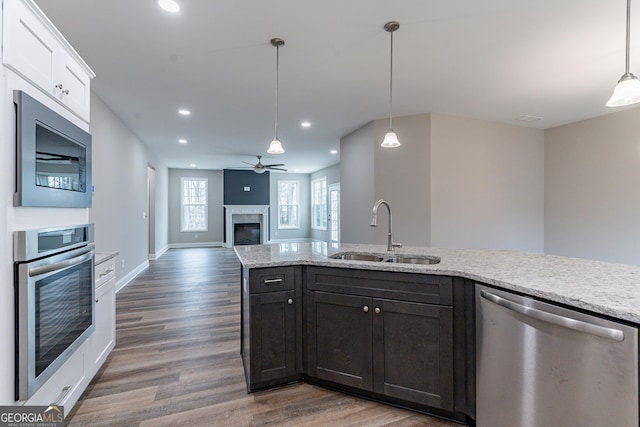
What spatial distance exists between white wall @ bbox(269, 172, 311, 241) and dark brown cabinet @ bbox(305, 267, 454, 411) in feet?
30.3

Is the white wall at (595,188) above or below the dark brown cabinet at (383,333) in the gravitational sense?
above

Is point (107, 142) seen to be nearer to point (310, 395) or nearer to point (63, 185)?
point (63, 185)

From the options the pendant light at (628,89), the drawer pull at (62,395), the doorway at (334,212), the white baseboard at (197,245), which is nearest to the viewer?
the drawer pull at (62,395)

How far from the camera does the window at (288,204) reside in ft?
37.5

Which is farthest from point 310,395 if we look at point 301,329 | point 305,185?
point 305,185

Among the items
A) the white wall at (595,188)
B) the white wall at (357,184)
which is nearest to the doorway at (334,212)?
the white wall at (357,184)

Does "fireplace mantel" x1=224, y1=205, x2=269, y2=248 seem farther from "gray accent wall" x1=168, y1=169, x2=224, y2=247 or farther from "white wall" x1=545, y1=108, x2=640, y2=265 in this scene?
"white wall" x1=545, y1=108, x2=640, y2=265

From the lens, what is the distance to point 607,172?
15.0ft

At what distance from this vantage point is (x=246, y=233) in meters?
10.5

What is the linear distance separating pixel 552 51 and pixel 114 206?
562cm

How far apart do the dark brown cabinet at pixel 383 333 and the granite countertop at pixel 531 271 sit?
0.11 m

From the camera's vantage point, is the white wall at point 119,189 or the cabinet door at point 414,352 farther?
the white wall at point 119,189

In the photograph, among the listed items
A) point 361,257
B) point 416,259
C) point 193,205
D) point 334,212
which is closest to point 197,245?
point 193,205

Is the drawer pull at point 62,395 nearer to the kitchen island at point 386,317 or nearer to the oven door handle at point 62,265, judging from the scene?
the oven door handle at point 62,265
